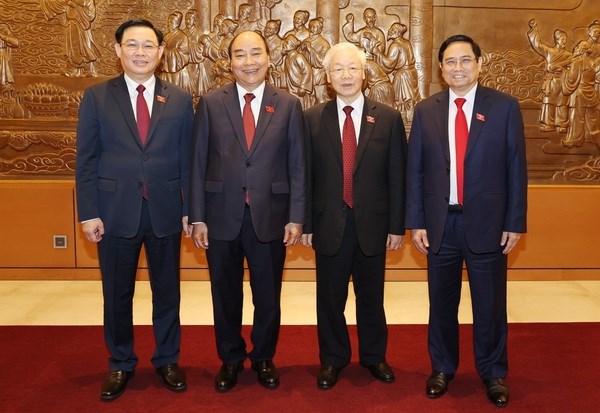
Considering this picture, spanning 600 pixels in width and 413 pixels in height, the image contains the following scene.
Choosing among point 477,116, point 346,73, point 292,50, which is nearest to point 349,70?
point 346,73

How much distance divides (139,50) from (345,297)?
144 centimetres

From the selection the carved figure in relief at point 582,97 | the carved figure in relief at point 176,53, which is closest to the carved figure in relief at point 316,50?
the carved figure in relief at point 176,53

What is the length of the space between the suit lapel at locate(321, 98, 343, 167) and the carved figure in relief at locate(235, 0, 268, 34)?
2670 mm

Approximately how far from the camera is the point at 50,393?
2898mm

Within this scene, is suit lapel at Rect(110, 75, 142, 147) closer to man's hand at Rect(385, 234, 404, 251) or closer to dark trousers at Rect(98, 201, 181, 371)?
dark trousers at Rect(98, 201, 181, 371)

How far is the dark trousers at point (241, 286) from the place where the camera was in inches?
113

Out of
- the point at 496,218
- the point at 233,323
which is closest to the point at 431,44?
the point at 496,218

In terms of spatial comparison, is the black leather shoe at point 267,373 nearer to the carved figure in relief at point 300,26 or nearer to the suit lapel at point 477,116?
the suit lapel at point 477,116

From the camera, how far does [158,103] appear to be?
112 inches

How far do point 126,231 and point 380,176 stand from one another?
1.14 m

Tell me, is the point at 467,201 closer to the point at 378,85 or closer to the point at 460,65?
the point at 460,65

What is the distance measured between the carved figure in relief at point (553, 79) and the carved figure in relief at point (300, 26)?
6.06 ft

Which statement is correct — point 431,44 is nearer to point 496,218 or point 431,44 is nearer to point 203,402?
point 496,218

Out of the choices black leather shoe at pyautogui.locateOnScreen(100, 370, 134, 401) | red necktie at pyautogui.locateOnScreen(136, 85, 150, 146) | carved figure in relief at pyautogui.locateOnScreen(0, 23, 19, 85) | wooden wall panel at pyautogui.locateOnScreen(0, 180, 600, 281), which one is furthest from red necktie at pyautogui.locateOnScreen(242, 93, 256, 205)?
carved figure in relief at pyautogui.locateOnScreen(0, 23, 19, 85)
